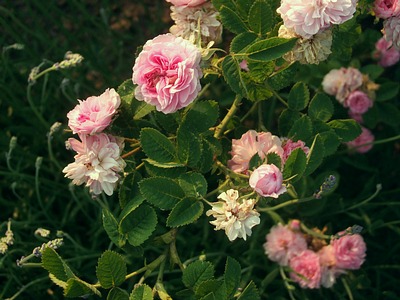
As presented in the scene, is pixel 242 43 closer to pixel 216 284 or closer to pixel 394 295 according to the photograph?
pixel 216 284

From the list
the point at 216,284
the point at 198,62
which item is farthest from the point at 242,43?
the point at 216,284

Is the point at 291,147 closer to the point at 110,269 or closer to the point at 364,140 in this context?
the point at 110,269

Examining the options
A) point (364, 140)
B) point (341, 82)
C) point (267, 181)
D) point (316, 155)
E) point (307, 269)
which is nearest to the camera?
point (267, 181)

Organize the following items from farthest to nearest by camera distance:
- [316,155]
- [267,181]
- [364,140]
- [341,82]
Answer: [364,140], [341,82], [316,155], [267,181]

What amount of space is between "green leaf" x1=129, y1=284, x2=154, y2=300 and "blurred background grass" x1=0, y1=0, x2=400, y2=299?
1.59 ft

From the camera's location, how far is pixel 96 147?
1.14m

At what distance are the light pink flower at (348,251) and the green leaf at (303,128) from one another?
1.16ft

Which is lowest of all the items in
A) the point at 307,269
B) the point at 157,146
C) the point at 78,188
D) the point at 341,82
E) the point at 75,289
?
the point at 307,269

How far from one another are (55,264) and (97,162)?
7.5 inches

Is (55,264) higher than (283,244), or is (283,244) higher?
(55,264)

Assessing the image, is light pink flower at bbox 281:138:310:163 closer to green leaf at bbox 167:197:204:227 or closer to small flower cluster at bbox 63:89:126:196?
green leaf at bbox 167:197:204:227

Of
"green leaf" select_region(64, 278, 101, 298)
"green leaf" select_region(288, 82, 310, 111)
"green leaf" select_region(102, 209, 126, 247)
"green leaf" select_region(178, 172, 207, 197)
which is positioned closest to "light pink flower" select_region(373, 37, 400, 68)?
"green leaf" select_region(288, 82, 310, 111)

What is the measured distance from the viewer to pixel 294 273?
1518mm

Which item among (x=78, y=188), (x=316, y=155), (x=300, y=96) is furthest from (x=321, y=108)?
(x=78, y=188)
